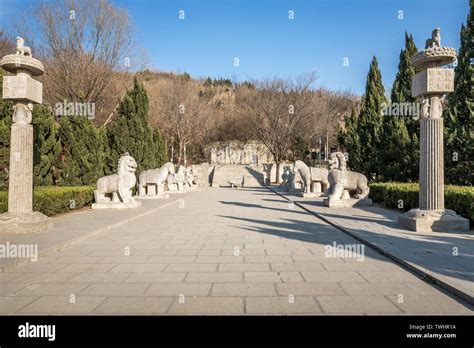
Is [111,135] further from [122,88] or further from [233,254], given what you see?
[233,254]

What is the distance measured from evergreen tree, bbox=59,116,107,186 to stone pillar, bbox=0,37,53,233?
7.31 metres

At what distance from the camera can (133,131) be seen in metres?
22.8

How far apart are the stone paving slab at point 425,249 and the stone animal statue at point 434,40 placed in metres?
4.74

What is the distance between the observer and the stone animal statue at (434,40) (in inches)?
338

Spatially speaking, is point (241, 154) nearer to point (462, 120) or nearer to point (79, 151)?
point (79, 151)

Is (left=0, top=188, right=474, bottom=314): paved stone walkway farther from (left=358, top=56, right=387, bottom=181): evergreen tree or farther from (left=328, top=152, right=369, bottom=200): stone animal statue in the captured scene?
(left=358, top=56, right=387, bottom=181): evergreen tree

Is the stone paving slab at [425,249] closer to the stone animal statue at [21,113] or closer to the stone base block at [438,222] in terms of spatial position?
the stone base block at [438,222]

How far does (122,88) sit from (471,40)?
26449 millimetres

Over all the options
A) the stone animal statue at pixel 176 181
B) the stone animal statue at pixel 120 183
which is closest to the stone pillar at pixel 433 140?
the stone animal statue at pixel 120 183

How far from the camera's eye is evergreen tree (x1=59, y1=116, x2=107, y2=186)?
1550cm

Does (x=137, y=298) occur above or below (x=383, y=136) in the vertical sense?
below

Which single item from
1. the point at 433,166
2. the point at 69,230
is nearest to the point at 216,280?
the point at 69,230
